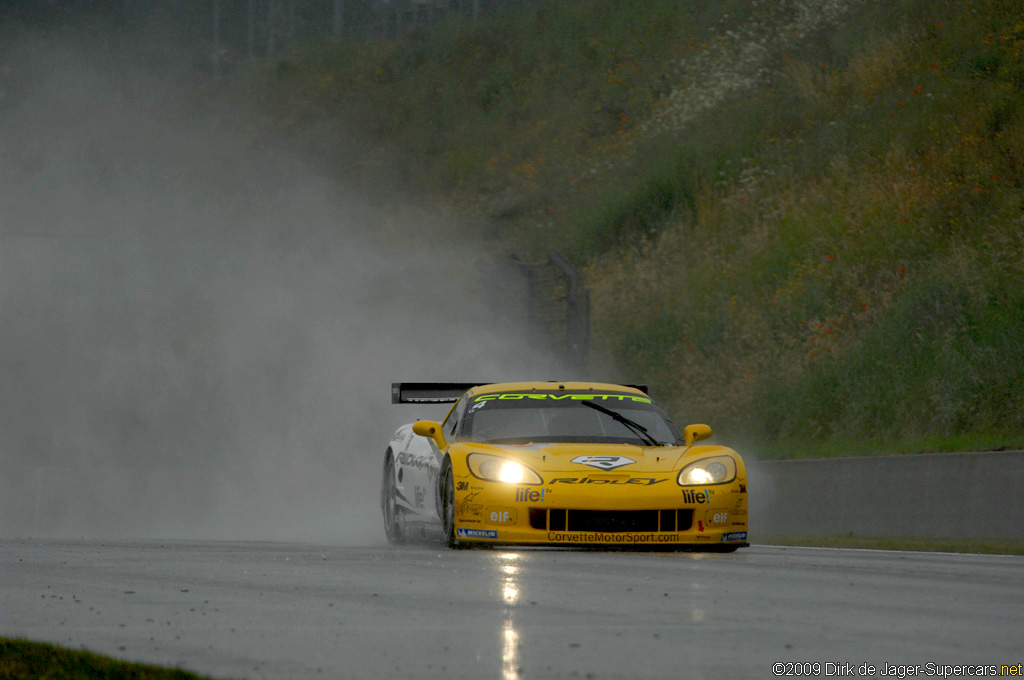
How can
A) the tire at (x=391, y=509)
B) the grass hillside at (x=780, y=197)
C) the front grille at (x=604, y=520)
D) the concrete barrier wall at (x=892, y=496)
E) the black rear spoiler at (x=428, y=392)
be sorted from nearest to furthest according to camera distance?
1. the front grille at (x=604, y=520)
2. the concrete barrier wall at (x=892, y=496)
3. the tire at (x=391, y=509)
4. the black rear spoiler at (x=428, y=392)
5. the grass hillside at (x=780, y=197)

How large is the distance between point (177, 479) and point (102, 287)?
11.2 meters

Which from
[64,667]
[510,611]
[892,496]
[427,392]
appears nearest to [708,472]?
[892,496]

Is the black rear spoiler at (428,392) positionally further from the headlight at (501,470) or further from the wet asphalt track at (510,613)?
the wet asphalt track at (510,613)

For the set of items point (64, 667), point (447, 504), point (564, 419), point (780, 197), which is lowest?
point (64, 667)

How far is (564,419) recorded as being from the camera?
40.1 ft

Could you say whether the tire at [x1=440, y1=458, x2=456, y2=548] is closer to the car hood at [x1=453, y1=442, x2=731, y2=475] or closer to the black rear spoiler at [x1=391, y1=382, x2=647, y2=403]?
the car hood at [x1=453, y1=442, x2=731, y2=475]

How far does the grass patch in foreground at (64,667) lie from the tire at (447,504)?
568 cm

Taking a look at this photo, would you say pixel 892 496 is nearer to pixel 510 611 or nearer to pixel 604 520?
pixel 604 520

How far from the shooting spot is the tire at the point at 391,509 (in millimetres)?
13383

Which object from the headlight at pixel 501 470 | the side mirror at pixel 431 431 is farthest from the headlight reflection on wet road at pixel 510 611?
the side mirror at pixel 431 431

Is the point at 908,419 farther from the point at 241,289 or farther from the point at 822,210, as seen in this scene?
the point at 241,289

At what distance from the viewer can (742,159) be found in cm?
2945

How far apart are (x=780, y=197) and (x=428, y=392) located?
46.6ft

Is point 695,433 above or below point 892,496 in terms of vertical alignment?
above
